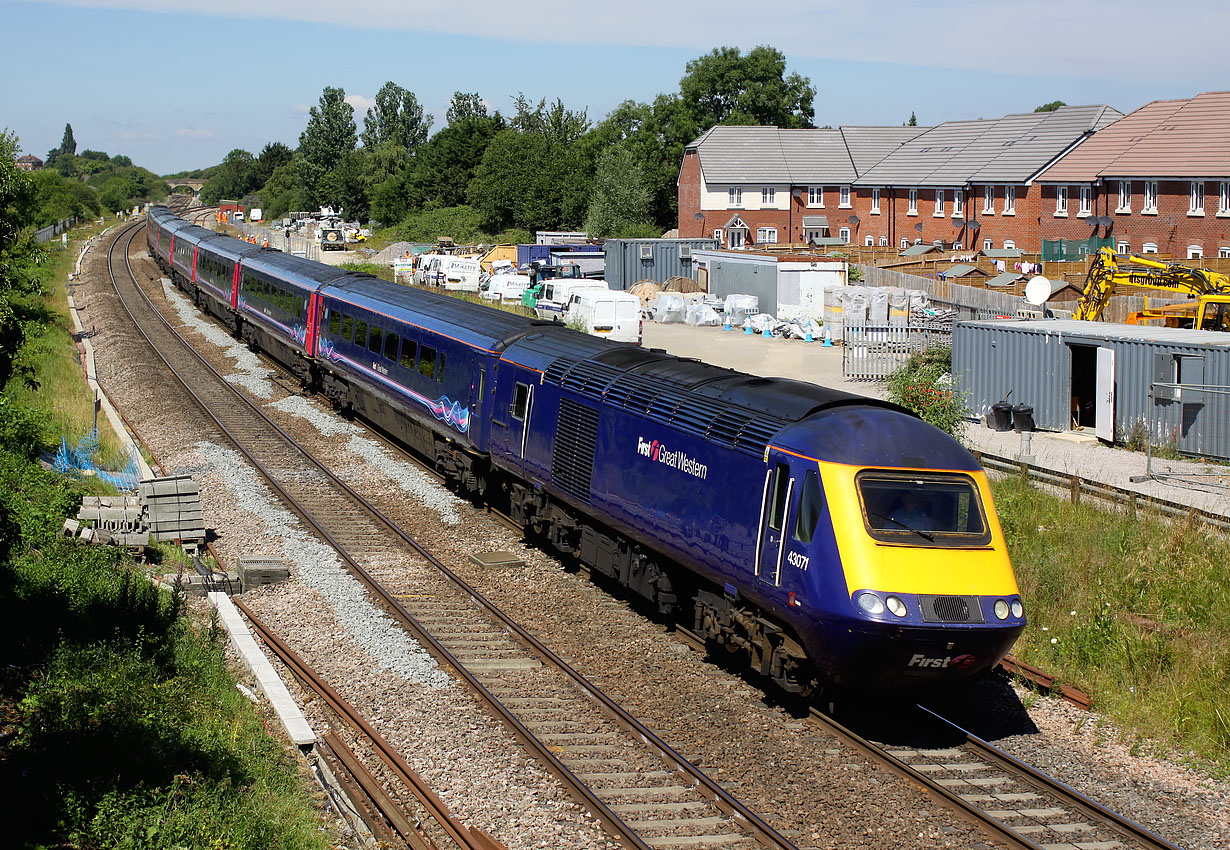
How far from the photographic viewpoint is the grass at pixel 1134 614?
36.0 feet

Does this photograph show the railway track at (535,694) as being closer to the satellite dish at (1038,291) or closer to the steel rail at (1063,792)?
the steel rail at (1063,792)

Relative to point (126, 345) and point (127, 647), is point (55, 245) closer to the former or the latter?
point (126, 345)

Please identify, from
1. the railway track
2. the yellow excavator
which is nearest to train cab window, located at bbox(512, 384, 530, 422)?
the railway track

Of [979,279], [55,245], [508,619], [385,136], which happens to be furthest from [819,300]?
[385,136]

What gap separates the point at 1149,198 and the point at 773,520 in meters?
46.6

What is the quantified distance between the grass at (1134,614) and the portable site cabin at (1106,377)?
6895 mm

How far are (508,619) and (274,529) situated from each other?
19.7 feet

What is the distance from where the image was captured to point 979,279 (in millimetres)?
46875

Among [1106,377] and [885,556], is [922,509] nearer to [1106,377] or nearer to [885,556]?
[885,556]

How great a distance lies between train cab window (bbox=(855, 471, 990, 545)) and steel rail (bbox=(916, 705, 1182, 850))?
1915mm

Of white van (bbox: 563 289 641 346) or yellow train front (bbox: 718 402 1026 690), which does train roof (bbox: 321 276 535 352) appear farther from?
white van (bbox: 563 289 641 346)

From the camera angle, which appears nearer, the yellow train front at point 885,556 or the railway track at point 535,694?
the railway track at point 535,694

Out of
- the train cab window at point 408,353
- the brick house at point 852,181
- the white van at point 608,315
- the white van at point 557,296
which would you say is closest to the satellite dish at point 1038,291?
the white van at point 608,315

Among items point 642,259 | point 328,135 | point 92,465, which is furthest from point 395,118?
point 92,465
